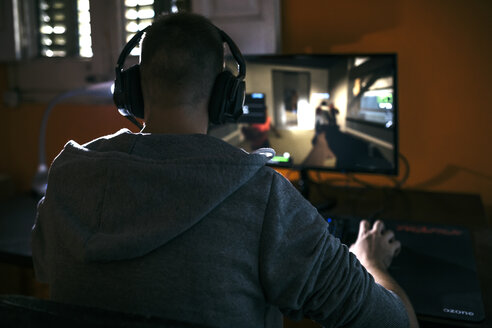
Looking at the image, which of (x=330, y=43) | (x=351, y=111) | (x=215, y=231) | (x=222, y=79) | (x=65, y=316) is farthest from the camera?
(x=330, y=43)

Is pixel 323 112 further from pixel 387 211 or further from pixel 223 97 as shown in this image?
pixel 223 97

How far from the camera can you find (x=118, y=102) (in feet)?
3.24

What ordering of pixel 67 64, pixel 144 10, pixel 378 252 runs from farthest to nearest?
1. pixel 67 64
2. pixel 144 10
3. pixel 378 252

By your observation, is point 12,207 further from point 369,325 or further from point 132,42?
point 369,325

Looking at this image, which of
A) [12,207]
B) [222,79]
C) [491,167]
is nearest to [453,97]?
[491,167]

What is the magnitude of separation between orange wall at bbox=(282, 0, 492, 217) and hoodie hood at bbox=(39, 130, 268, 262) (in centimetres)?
116

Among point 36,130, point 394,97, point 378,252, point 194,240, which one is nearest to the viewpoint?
point 194,240

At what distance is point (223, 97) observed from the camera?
33.9 inches

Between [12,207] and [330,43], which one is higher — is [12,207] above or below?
below

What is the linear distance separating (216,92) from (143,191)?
0.80 ft

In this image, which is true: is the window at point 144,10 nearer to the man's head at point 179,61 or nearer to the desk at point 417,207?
the desk at point 417,207

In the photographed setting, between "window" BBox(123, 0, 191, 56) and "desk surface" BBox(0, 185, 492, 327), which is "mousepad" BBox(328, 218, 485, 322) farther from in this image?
"window" BBox(123, 0, 191, 56)

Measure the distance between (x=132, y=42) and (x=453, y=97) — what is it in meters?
1.18

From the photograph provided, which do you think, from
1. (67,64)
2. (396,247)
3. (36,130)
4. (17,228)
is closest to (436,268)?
(396,247)
